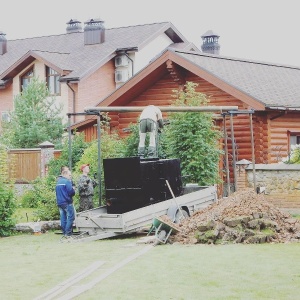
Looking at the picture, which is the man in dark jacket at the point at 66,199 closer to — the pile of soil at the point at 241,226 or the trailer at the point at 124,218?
the trailer at the point at 124,218

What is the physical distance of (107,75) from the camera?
148 ft

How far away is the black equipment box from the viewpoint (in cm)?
1798

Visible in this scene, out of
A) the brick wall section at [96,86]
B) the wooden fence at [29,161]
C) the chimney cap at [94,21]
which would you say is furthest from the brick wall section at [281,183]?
the chimney cap at [94,21]

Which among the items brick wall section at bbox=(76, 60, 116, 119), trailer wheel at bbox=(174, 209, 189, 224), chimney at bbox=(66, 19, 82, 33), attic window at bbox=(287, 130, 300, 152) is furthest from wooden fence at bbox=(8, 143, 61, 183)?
chimney at bbox=(66, 19, 82, 33)

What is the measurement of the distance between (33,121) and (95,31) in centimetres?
1166

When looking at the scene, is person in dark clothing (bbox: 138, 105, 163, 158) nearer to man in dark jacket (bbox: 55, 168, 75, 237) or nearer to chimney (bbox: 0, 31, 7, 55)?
man in dark jacket (bbox: 55, 168, 75, 237)

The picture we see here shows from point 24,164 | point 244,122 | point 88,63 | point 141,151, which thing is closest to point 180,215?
point 141,151

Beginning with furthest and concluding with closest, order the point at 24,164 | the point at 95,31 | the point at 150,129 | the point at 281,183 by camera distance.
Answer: the point at 95,31, the point at 24,164, the point at 281,183, the point at 150,129

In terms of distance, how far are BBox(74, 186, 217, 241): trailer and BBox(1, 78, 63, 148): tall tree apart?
18536mm

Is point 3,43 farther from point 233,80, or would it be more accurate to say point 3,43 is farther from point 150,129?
point 150,129

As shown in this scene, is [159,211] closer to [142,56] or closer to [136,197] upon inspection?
[136,197]

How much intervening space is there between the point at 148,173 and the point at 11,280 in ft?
20.0

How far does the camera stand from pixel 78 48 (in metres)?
47.3

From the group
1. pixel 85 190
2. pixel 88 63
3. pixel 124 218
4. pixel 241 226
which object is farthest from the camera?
pixel 88 63
